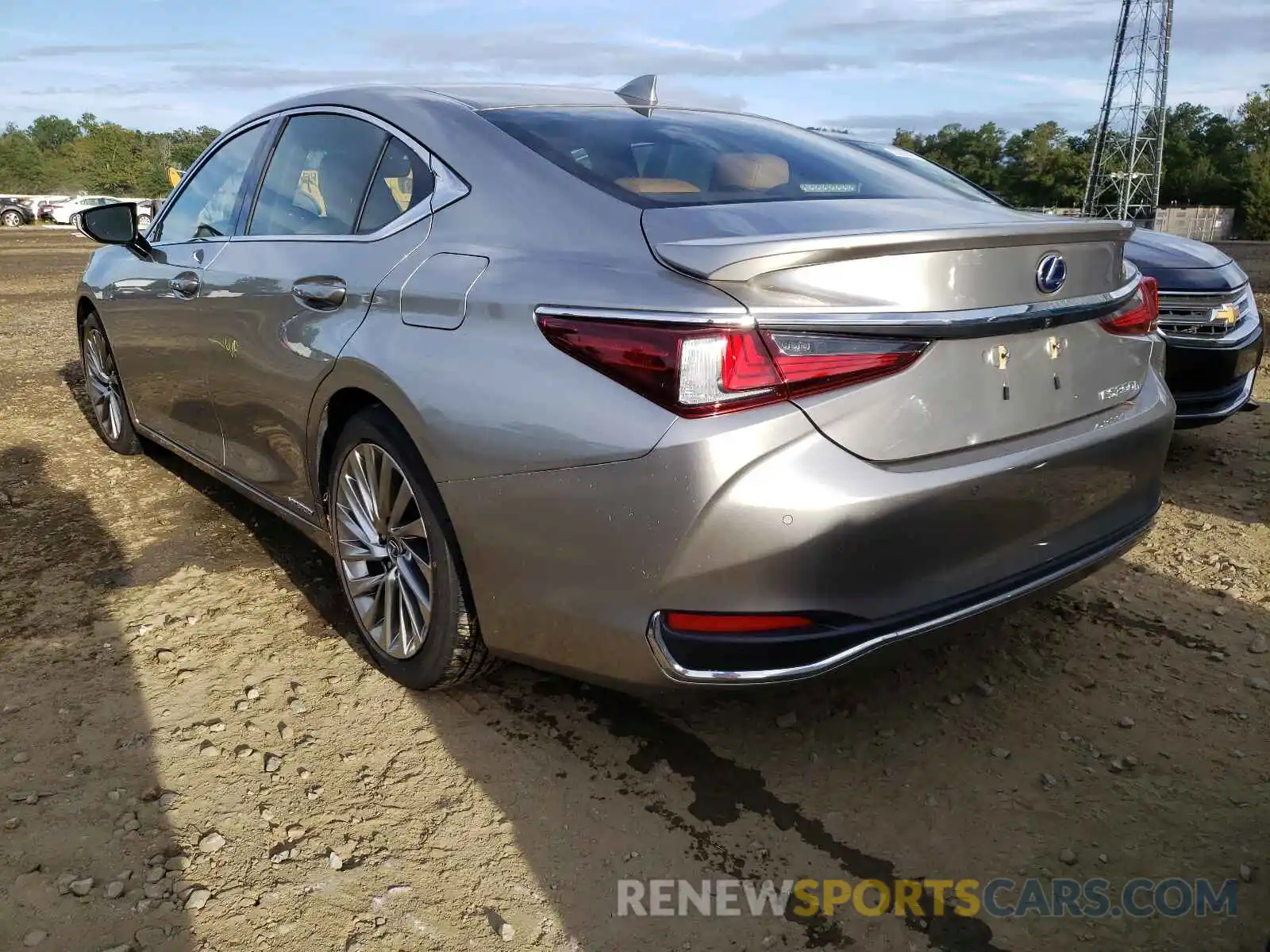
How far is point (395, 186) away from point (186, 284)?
1309 mm

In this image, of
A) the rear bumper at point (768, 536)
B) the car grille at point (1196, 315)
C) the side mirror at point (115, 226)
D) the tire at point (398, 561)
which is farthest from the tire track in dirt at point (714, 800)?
the car grille at point (1196, 315)

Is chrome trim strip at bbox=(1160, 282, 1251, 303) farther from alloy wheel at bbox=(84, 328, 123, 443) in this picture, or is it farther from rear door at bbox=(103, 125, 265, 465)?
alloy wheel at bbox=(84, 328, 123, 443)

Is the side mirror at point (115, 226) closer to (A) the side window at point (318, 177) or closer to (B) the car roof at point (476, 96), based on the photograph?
(A) the side window at point (318, 177)

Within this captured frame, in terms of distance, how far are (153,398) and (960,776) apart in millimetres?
3463

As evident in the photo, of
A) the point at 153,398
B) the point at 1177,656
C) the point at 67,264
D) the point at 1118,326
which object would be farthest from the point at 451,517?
the point at 67,264

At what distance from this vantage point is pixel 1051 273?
215 cm

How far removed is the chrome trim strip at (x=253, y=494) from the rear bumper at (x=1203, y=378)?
3.60 m

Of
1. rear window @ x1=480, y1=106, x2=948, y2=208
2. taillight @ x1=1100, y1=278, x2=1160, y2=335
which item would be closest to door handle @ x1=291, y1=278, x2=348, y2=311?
rear window @ x1=480, y1=106, x2=948, y2=208

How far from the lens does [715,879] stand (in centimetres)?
207

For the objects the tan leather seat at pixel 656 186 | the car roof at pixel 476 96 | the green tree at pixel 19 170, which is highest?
the car roof at pixel 476 96

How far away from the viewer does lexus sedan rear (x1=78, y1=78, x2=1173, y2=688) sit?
74.3 inches

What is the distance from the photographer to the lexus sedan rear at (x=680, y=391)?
1.89m

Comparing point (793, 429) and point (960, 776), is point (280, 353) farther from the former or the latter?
point (960, 776)

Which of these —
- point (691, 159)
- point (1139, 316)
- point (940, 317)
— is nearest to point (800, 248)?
point (940, 317)
